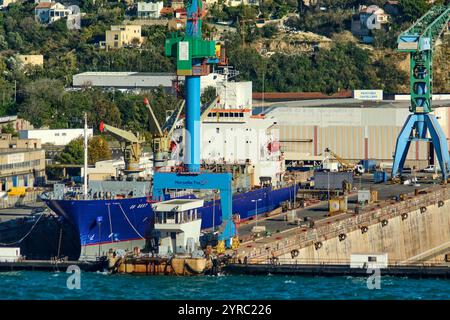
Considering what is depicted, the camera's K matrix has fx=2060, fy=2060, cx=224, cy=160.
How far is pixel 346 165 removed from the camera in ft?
436

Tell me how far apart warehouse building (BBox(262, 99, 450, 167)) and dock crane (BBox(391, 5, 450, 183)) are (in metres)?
11.8

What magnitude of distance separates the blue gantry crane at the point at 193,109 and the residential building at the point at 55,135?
45132mm

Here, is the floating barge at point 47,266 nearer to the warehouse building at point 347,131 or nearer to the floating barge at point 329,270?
the floating barge at point 329,270

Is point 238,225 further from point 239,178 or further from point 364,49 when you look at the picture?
point 364,49

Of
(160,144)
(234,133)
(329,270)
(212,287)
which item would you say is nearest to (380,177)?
(234,133)

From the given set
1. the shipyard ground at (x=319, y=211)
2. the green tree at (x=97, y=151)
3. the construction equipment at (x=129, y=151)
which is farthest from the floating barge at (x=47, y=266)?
the green tree at (x=97, y=151)

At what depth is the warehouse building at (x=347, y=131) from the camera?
461ft

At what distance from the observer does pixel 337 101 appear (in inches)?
5994

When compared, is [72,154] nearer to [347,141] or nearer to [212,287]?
[347,141]

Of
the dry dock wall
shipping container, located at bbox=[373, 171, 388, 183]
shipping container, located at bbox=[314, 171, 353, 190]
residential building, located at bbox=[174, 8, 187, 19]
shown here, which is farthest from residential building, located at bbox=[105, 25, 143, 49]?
the dry dock wall

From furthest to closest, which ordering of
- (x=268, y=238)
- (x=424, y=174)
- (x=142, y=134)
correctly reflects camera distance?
1. (x=142, y=134)
2. (x=424, y=174)
3. (x=268, y=238)

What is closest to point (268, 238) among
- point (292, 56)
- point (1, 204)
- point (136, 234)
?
point (136, 234)

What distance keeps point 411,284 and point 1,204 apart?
32596 mm

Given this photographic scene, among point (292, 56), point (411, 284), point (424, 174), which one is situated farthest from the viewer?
point (292, 56)
